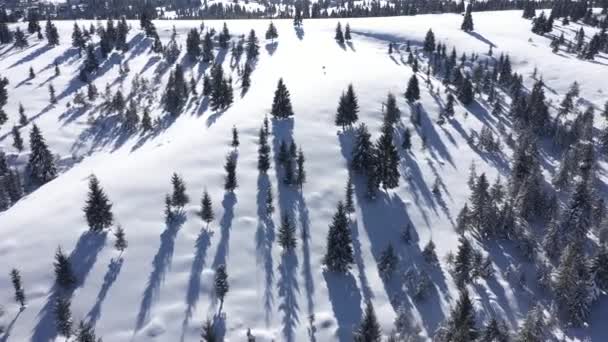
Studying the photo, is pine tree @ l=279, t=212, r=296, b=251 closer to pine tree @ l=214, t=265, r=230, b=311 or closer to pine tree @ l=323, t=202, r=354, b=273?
pine tree @ l=323, t=202, r=354, b=273

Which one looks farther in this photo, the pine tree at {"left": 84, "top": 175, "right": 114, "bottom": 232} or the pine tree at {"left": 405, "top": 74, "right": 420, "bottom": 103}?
the pine tree at {"left": 405, "top": 74, "right": 420, "bottom": 103}

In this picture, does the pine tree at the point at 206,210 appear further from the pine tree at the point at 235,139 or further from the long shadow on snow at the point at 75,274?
the pine tree at the point at 235,139

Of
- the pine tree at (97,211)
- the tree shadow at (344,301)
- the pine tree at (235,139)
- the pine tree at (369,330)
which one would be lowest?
the tree shadow at (344,301)

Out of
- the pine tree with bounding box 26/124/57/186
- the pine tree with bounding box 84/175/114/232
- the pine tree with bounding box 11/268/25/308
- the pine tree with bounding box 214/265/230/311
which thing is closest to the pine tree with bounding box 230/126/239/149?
the pine tree with bounding box 84/175/114/232

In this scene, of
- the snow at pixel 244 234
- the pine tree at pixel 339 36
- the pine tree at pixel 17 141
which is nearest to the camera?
the snow at pixel 244 234

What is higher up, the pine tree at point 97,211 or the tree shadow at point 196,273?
the pine tree at point 97,211

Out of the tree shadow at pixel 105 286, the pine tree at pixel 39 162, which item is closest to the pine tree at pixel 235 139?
the tree shadow at pixel 105 286

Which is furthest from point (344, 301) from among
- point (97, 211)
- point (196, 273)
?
point (97, 211)

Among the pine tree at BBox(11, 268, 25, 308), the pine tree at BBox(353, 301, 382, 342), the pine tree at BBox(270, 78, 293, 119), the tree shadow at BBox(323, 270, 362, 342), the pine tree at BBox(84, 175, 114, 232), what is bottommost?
the tree shadow at BBox(323, 270, 362, 342)
